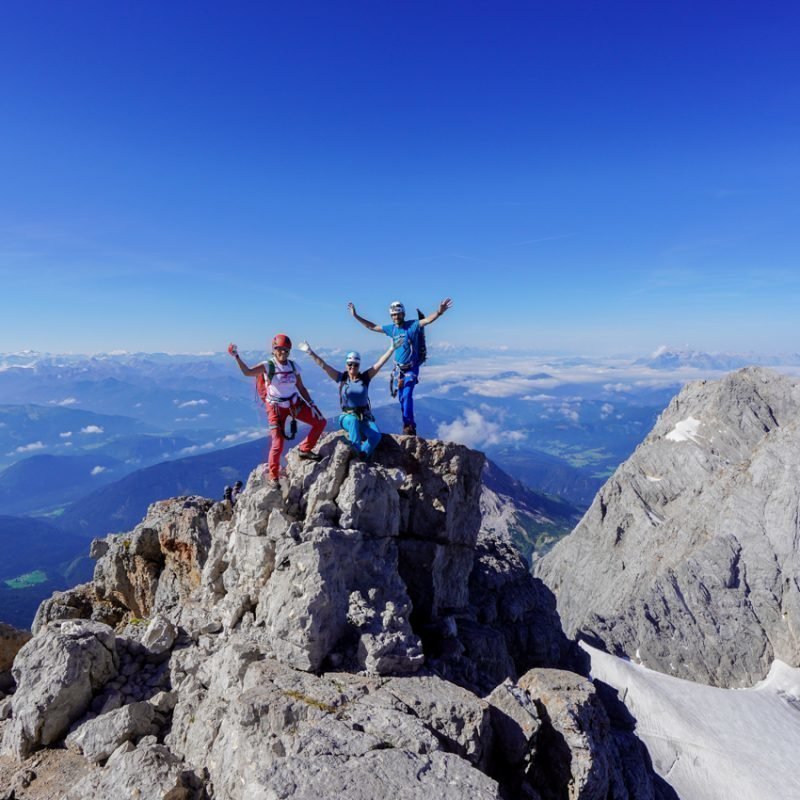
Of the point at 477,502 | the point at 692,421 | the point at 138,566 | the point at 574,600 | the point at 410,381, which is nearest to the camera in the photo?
the point at 410,381

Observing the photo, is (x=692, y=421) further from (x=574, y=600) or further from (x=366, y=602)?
(x=366, y=602)

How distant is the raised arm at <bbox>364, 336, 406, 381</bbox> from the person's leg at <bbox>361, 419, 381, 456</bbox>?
1.86 metres

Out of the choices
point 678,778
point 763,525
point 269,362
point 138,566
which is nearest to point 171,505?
point 138,566

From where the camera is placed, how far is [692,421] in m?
165

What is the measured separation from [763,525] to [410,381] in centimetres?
12738

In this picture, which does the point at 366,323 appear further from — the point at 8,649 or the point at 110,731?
the point at 8,649

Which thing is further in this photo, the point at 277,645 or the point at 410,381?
the point at 410,381

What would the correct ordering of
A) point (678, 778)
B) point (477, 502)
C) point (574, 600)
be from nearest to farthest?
point (477, 502) < point (678, 778) < point (574, 600)

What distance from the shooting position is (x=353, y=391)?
60.9ft

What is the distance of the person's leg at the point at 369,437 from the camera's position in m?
19.2

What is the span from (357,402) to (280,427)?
9.78ft

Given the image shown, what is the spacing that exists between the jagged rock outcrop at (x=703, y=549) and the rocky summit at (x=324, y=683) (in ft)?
341

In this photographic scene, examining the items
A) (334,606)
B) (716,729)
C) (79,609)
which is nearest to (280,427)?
(334,606)

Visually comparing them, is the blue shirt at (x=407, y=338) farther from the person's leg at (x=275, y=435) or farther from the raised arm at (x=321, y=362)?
the person's leg at (x=275, y=435)
